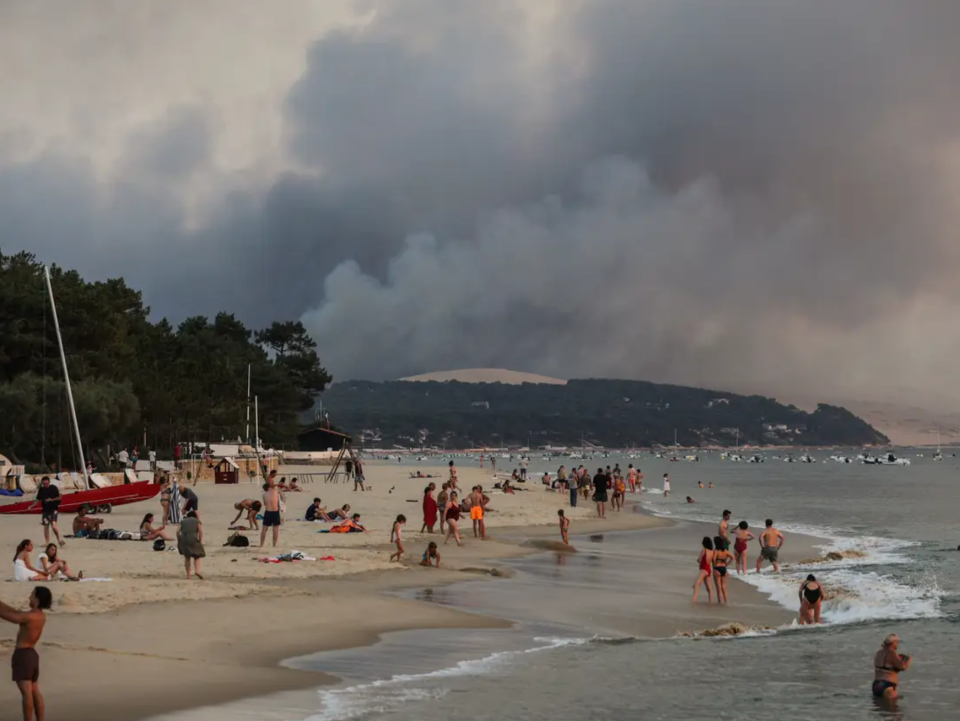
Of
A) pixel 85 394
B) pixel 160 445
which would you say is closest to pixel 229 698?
pixel 85 394

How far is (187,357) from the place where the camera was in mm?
117438

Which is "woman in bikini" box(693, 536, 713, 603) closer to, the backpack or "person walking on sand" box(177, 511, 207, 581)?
"person walking on sand" box(177, 511, 207, 581)

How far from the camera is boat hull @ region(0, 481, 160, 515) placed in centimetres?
4059

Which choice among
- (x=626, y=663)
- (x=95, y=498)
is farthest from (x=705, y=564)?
(x=95, y=498)

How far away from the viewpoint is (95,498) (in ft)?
139

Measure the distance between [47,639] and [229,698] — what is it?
355cm

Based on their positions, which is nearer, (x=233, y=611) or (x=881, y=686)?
(x=881, y=686)

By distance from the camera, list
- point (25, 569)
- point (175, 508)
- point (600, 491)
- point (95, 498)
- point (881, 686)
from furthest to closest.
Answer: point (600, 491), point (95, 498), point (175, 508), point (25, 569), point (881, 686)

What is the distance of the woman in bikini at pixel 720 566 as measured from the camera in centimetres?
2491

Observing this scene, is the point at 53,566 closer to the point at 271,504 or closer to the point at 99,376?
the point at 271,504

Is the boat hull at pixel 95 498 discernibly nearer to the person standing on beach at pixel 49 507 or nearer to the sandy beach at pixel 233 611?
the sandy beach at pixel 233 611

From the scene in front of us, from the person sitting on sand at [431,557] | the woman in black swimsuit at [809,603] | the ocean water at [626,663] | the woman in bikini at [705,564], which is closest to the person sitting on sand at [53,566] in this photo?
the ocean water at [626,663]

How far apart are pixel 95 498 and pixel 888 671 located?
109 ft

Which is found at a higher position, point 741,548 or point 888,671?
point 741,548
